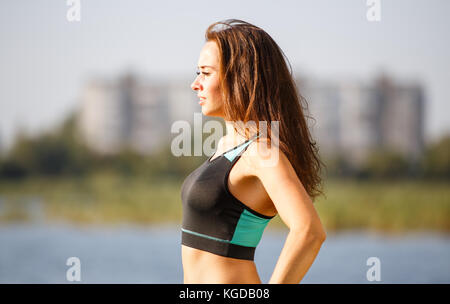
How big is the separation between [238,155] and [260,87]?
7.9 inches

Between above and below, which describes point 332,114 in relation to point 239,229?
below

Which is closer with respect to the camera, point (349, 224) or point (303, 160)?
point (303, 160)

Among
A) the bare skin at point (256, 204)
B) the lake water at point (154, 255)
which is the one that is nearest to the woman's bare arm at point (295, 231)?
the bare skin at point (256, 204)

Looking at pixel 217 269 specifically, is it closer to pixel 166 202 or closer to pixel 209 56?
pixel 209 56

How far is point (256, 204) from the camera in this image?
4.89ft

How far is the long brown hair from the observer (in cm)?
152

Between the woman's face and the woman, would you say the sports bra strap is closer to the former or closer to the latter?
the woman

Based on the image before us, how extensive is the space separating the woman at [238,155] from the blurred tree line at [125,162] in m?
13.2

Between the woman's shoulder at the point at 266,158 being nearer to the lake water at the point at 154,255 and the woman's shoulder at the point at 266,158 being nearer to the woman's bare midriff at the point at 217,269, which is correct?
the woman's bare midriff at the point at 217,269

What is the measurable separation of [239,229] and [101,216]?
529 inches

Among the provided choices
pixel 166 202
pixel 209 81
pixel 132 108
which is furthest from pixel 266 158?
pixel 132 108
